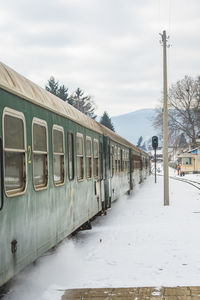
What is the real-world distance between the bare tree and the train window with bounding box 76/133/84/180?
53550 mm

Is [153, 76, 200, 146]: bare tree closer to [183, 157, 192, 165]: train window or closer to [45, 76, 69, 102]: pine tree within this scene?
[183, 157, 192, 165]: train window

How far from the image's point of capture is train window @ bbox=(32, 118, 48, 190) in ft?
19.2

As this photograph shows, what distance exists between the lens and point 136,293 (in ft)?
18.4

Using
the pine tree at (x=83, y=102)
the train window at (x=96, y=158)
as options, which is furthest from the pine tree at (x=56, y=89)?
the train window at (x=96, y=158)

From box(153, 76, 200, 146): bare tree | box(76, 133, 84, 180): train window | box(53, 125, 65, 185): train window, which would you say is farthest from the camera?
box(153, 76, 200, 146): bare tree

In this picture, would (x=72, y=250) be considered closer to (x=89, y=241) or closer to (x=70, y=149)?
(x=89, y=241)

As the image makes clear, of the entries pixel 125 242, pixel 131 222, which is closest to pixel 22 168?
pixel 125 242

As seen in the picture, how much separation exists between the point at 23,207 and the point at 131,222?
739 centimetres

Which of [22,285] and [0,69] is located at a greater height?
[0,69]

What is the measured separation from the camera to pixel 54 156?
688cm

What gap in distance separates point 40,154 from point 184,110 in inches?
2364

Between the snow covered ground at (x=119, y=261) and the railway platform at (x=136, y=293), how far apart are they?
0.66 feet

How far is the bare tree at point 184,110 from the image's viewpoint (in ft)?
204

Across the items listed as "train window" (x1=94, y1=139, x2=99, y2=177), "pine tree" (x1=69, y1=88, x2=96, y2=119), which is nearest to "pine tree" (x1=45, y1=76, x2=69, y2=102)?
"pine tree" (x1=69, y1=88, x2=96, y2=119)
